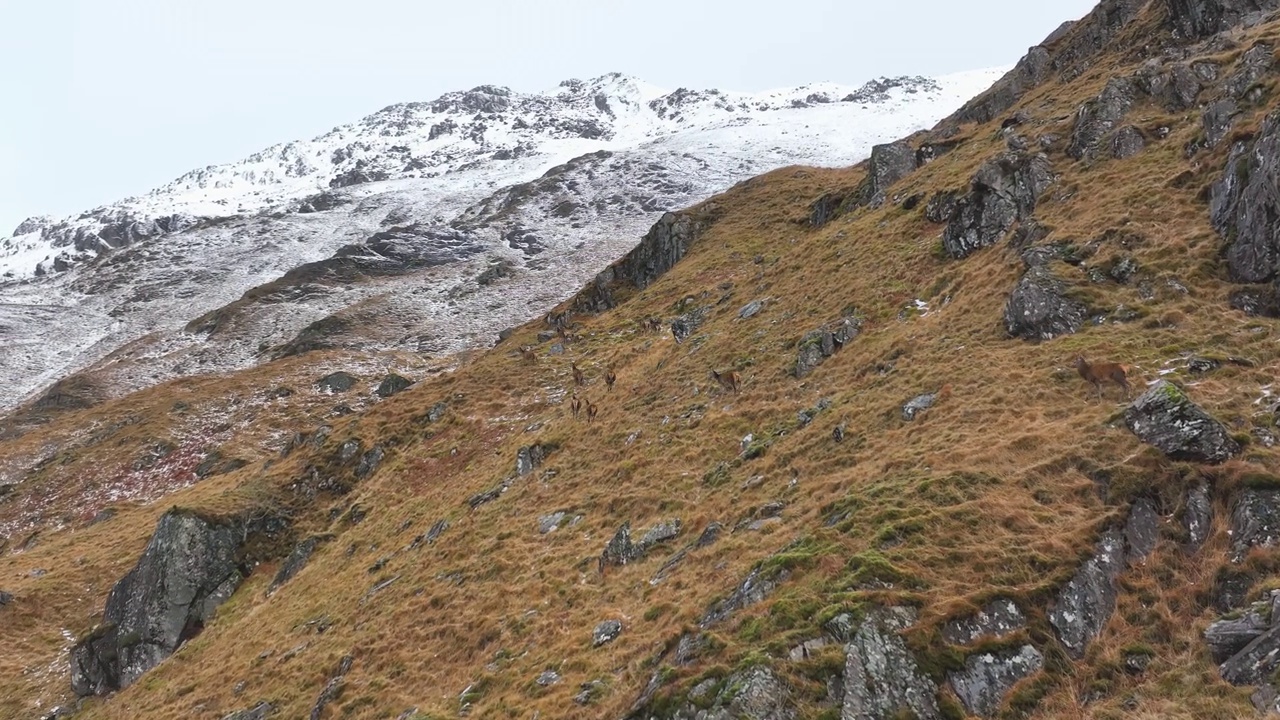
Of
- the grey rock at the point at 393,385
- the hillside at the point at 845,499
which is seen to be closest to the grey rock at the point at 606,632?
the hillside at the point at 845,499

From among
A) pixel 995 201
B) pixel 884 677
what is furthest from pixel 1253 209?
pixel 884 677

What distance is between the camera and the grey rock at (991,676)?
9438 mm

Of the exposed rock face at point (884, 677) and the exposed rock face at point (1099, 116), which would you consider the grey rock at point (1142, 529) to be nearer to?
the exposed rock face at point (884, 677)

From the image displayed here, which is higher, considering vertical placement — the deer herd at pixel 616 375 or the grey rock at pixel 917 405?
the deer herd at pixel 616 375

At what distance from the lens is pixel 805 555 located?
12578 millimetres

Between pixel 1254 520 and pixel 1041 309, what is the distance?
10.2 metres

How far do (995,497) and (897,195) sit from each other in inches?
1228

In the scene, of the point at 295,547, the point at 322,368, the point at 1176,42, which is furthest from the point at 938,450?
the point at 322,368

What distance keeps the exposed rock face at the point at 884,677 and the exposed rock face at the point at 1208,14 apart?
132 feet

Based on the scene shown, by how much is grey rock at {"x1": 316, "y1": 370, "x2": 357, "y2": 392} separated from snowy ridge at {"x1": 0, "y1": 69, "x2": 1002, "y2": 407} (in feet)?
44.6

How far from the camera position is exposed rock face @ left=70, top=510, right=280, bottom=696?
2500 cm

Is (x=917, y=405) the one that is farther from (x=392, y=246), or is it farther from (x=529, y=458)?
(x=392, y=246)

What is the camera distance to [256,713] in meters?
18.2

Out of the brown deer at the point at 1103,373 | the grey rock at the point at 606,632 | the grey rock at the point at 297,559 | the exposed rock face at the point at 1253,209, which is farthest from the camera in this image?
the grey rock at the point at 297,559
